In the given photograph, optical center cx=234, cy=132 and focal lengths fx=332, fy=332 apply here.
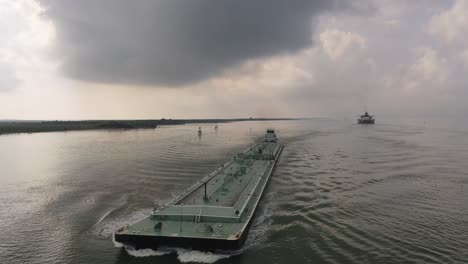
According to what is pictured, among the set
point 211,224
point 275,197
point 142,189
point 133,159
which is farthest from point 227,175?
point 133,159

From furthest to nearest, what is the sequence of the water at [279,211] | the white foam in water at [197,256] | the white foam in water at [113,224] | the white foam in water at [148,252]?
1. the white foam in water at [113,224]
2. the water at [279,211]
3. the white foam in water at [148,252]
4. the white foam in water at [197,256]

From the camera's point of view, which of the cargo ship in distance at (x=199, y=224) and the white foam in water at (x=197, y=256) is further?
the cargo ship in distance at (x=199, y=224)

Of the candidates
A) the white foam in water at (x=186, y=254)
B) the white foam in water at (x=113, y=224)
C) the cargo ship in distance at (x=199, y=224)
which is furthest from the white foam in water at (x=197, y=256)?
the white foam in water at (x=113, y=224)

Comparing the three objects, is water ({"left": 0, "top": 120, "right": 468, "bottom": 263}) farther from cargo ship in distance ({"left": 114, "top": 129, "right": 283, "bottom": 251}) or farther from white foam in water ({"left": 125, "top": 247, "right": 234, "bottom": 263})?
cargo ship in distance ({"left": 114, "top": 129, "right": 283, "bottom": 251})

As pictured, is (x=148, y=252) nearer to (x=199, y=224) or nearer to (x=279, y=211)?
(x=199, y=224)

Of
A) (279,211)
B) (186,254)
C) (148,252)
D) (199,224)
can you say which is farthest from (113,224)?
(279,211)

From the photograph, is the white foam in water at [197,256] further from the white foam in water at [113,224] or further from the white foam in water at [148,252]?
the white foam in water at [113,224]

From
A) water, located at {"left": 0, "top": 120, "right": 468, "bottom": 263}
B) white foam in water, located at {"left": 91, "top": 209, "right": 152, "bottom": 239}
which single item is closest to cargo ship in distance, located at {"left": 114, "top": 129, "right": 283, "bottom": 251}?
water, located at {"left": 0, "top": 120, "right": 468, "bottom": 263}

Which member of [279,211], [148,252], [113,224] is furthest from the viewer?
[279,211]

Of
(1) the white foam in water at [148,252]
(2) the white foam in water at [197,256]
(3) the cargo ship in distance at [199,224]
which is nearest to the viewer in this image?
(2) the white foam in water at [197,256]

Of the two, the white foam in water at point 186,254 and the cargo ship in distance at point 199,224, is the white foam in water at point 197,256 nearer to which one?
the white foam in water at point 186,254

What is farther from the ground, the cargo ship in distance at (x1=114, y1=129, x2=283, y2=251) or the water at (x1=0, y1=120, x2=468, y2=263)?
the cargo ship in distance at (x1=114, y1=129, x2=283, y2=251)

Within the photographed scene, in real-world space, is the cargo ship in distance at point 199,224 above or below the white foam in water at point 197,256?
above

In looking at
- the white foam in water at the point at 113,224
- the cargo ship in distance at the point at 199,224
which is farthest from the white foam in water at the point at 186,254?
the white foam in water at the point at 113,224
